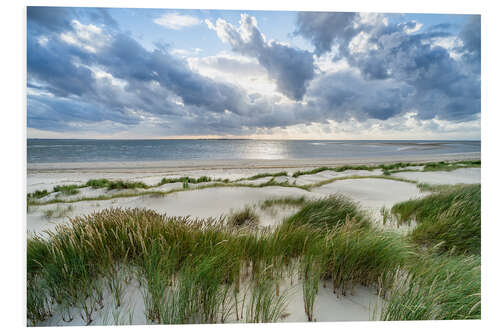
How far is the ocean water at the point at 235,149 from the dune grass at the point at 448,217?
1.70 feet

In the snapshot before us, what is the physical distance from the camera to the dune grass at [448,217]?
1.80 metres

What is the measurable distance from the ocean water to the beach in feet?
0.35

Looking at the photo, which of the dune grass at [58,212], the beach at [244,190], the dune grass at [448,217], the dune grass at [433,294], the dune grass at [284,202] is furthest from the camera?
the dune grass at [284,202]

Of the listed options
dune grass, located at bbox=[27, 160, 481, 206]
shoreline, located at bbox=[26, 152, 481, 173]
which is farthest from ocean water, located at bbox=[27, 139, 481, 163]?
dune grass, located at bbox=[27, 160, 481, 206]

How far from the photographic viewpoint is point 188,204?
2.33 m

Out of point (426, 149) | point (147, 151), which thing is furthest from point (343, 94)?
point (147, 151)

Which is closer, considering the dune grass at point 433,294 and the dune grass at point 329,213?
the dune grass at point 433,294

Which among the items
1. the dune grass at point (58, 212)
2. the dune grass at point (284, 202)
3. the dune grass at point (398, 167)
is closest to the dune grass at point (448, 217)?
the dune grass at point (398, 167)

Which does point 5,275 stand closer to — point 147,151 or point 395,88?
point 147,151

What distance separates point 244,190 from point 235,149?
2.36 feet

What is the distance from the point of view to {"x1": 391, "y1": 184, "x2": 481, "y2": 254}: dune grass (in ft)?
5.90

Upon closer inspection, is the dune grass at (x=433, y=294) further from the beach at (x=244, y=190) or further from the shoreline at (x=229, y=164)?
the shoreline at (x=229, y=164)

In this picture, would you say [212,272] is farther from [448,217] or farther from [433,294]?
[448,217]

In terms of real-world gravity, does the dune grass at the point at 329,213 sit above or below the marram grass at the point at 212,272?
above
